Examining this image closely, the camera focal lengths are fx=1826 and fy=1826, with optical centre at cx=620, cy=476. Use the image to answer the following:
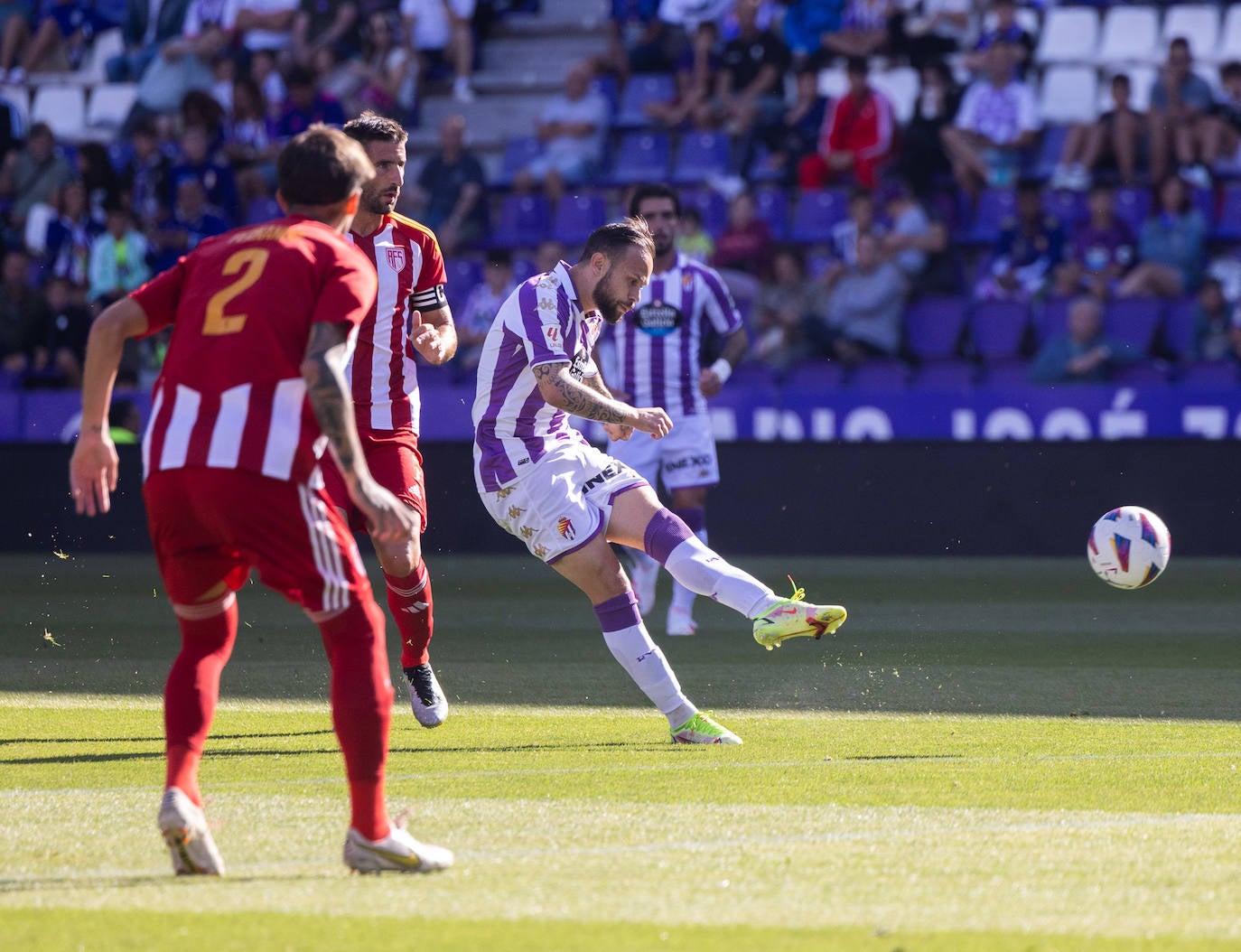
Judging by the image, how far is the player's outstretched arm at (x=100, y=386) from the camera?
Result: 4367 mm

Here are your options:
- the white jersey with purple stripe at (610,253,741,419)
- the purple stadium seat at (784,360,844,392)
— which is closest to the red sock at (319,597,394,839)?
the white jersey with purple stripe at (610,253,741,419)

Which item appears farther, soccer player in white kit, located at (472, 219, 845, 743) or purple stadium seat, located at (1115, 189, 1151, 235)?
purple stadium seat, located at (1115, 189, 1151, 235)

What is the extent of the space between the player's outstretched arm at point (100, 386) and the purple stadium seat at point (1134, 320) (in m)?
12.4

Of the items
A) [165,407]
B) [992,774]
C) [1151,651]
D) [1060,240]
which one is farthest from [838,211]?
[165,407]

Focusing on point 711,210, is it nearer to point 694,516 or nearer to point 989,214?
point 989,214

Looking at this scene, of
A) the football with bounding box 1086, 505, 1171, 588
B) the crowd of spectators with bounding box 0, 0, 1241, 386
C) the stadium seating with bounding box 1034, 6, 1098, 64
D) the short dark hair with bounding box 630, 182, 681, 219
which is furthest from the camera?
the stadium seating with bounding box 1034, 6, 1098, 64

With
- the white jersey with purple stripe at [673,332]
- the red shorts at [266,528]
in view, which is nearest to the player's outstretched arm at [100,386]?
the red shorts at [266,528]

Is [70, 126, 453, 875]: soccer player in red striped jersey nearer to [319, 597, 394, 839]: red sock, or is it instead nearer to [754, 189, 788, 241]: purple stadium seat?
[319, 597, 394, 839]: red sock

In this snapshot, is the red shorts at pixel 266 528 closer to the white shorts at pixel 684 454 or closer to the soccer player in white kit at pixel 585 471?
the soccer player in white kit at pixel 585 471

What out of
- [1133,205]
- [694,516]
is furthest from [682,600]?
[1133,205]

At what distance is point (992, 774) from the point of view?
225 inches

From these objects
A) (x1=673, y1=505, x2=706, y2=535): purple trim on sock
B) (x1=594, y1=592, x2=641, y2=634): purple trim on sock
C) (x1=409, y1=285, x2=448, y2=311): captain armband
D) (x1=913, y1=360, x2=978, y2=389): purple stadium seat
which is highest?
(x1=409, y1=285, x2=448, y2=311): captain armband

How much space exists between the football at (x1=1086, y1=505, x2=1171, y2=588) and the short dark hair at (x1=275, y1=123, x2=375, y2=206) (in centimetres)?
500

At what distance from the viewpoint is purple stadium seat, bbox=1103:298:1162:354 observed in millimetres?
15531
